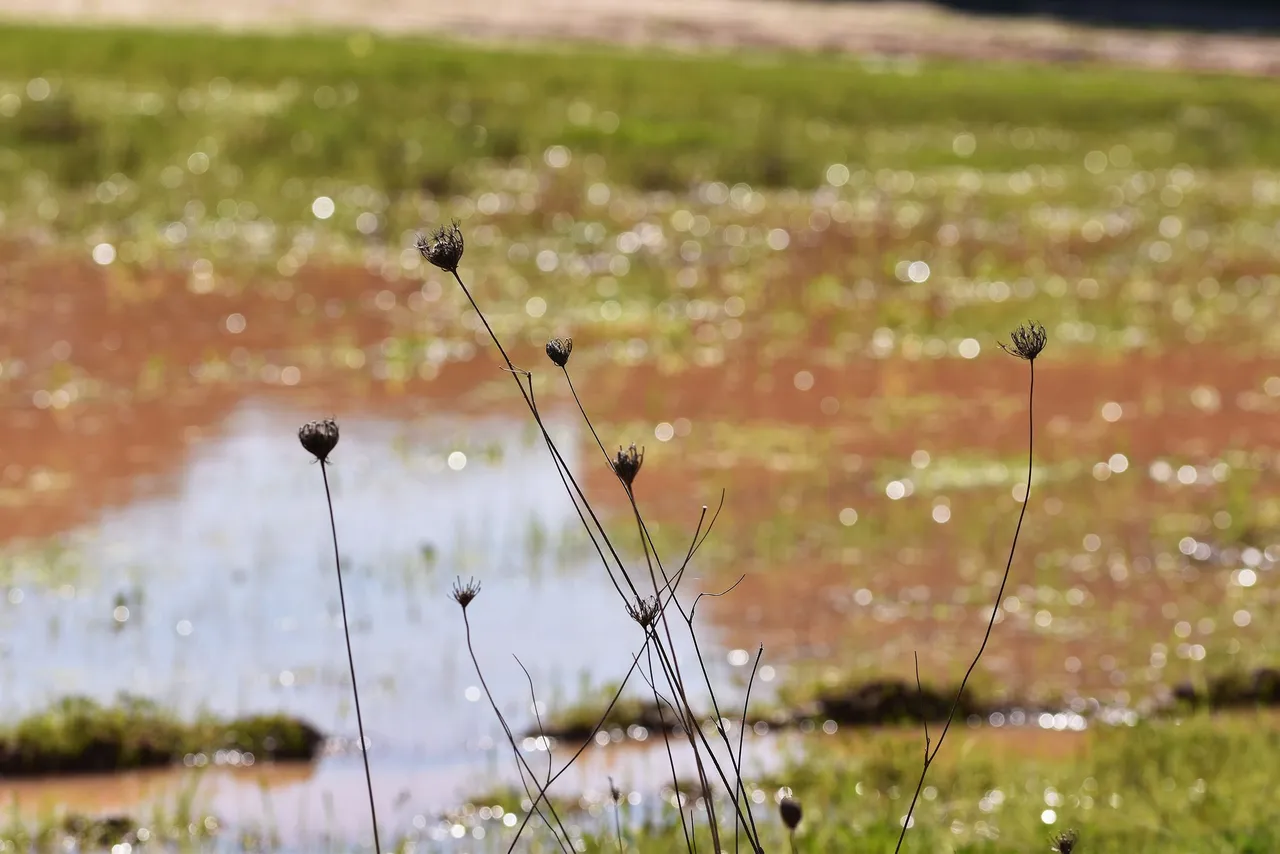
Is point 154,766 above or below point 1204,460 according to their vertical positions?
below

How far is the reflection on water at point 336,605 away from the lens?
6234 mm

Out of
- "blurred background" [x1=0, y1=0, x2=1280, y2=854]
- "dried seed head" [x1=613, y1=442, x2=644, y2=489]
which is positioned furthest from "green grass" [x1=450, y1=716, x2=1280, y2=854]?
"dried seed head" [x1=613, y1=442, x2=644, y2=489]

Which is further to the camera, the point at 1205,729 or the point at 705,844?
the point at 1205,729

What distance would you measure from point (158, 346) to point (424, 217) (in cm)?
441

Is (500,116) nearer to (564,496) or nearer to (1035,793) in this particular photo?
(564,496)

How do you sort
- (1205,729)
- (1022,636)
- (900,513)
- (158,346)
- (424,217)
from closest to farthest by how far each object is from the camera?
1. (1205,729)
2. (1022,636)
3. (900,513)
4. (158,346)
5. (424,217)

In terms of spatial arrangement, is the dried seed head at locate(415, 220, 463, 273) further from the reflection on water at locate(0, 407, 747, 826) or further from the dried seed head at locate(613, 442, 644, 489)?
the reflection on water at locate(0, 407, 747, 826)

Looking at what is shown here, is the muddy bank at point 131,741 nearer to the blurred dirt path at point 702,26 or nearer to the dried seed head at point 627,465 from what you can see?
the dried seed head at point 627,465

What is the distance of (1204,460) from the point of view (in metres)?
9.87

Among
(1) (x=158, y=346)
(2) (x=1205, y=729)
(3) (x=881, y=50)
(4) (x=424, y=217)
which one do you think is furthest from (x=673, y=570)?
(3) (x=881, y=50)

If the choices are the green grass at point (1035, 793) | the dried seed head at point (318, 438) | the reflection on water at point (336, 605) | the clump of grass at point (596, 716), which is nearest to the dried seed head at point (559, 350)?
the dried seed head at point (318, 438)

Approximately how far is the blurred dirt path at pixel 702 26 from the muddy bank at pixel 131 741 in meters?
20.7

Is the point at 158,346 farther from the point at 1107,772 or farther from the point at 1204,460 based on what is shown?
the point at 1107,772

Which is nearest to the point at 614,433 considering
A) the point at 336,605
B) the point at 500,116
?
the point at 336,605
